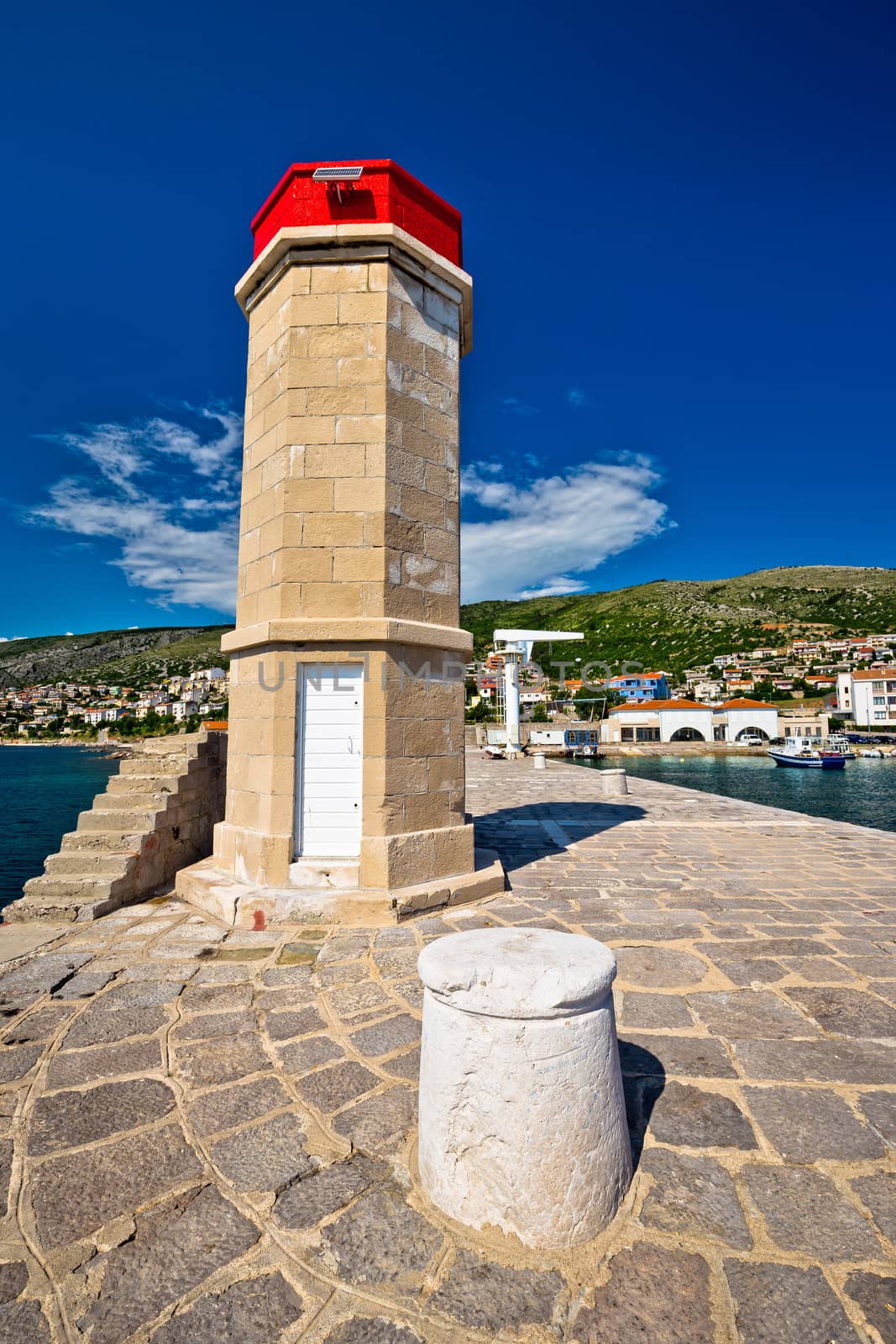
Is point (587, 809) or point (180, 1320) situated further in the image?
point (587, 809)

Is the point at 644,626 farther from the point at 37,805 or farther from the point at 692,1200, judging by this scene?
the point at 692,1200

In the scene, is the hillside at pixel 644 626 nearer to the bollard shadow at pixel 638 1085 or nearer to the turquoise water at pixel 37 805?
the turquoise water at pixel 37 805

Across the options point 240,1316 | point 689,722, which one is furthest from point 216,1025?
point 689,722

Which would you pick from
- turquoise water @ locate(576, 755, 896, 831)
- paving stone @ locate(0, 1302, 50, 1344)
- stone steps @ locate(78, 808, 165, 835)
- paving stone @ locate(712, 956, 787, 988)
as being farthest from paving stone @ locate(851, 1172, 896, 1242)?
turquoise water @ locate(576, 755, 896, 831)

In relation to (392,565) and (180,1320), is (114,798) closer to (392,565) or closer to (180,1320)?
(392,565)

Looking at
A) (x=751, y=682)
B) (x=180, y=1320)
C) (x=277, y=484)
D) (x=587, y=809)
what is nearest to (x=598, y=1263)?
(x=180, y=1320)

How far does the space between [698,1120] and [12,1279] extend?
6.85ft

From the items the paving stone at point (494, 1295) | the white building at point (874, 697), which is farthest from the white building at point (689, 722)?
the paving stone at point (494, 1295)

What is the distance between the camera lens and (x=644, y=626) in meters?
111

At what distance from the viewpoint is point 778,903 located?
4766mm

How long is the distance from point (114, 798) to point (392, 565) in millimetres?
3515

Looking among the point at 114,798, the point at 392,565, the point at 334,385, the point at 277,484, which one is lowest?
the point at 114,798

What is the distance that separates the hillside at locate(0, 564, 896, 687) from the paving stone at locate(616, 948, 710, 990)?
286 ft

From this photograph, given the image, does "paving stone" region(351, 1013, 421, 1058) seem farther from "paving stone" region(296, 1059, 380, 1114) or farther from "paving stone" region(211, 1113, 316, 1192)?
"paving stone" region(211, 1113, 316, 1192)
